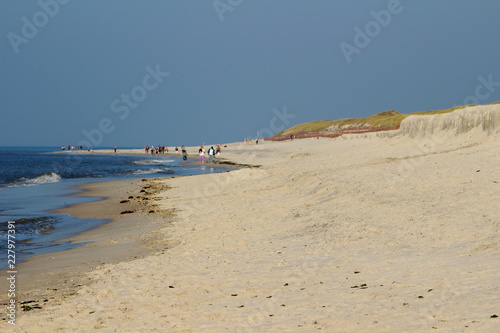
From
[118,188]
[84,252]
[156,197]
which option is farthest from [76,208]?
[84,252]

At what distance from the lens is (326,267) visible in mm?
9758

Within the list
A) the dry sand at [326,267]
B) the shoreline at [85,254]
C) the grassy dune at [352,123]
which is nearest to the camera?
the dry sand at [326,267]

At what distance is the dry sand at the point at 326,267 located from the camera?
6895mm

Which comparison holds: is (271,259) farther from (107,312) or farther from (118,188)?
(118,188)

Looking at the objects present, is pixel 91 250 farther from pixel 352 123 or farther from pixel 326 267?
pixel 352 123

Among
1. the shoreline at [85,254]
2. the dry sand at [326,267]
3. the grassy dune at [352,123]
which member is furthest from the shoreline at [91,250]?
the grassy dune at [352,123]

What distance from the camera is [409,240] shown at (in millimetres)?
10938

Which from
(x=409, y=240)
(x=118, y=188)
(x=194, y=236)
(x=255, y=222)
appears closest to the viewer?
(x=409, y=240)

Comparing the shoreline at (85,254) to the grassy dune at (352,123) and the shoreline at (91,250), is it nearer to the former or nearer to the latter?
the shoreline at (91,250)

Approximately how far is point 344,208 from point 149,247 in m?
5.94

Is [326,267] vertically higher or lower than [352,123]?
lower

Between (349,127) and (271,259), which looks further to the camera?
(349,127)

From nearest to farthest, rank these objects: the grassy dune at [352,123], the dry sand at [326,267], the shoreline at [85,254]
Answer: the dry sand at [326,267], the shoreline at [85,254], the grassy dune at [352,123]

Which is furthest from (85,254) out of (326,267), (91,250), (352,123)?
(352,123)
